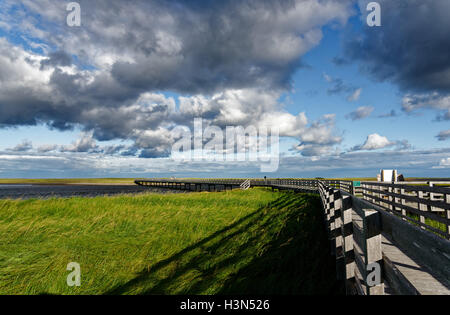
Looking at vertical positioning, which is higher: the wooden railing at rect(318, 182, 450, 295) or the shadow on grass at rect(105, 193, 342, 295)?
the wooden railing at rect(318, 182, 450, 295)

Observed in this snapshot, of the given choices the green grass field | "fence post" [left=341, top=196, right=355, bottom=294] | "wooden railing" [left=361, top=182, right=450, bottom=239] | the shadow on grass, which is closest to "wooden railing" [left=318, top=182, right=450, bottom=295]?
"fence post" [left=341, top=196, right=355, bottom=294]

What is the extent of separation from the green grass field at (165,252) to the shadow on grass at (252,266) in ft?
0.09

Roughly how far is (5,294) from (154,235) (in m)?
5.73

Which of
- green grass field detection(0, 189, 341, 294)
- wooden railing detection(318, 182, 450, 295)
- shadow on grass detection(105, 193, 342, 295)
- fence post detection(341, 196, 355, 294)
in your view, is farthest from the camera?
green grass field detection(0, 189, 341, 294)

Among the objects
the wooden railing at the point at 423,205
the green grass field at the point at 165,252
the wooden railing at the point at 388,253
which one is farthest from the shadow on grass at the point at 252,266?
the wooden railing at the point at 423,205

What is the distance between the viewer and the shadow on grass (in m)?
7.30

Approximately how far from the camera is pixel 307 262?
828cm

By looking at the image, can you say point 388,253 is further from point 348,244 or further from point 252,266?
point 252,266

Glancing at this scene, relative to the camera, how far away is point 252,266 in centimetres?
864

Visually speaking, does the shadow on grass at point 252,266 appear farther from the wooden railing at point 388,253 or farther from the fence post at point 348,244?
the wooden railing at point 388,253

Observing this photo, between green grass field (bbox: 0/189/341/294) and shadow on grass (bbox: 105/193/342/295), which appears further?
green grass field (bbox: 0/189/341/294)

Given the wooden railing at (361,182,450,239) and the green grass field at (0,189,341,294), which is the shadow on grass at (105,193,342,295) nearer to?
the green grass field at (0,189,341,294)

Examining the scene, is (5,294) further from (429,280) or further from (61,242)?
(429,280)

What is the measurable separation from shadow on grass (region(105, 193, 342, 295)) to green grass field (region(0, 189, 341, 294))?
0.09 ft
